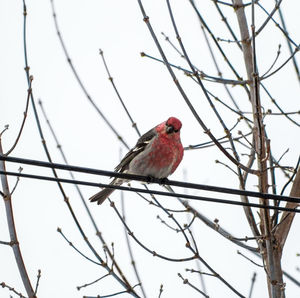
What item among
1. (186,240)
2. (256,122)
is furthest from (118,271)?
(256,122)

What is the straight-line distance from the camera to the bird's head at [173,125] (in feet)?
23.5

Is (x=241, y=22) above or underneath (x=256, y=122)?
above

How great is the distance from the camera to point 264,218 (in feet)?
18.4

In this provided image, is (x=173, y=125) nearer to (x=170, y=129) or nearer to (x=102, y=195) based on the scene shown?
(x=170, y=129)

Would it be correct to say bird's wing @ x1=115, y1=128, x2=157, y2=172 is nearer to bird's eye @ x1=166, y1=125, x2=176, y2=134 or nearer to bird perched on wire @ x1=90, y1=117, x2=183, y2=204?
bird perched on wire @ x1=90, y1=117, x2=183, y2=204

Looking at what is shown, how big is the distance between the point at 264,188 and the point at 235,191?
114 cm

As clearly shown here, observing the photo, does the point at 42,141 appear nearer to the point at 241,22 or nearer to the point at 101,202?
the point at 101,202

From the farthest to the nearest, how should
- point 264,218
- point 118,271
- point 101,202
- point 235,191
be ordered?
1. point 101,202
2. point 118,271
3. point 264,218
4. point 235,191

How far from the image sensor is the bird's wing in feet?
23.6

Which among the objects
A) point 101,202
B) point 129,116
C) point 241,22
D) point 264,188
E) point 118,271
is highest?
point 241,22

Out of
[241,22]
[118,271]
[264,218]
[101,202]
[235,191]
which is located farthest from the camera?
[101,202]

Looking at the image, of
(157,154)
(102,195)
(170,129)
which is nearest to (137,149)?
(157,154)

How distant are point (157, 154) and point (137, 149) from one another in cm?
31

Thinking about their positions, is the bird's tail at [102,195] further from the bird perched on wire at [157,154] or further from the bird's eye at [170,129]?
the bird's eye at [170,129]
